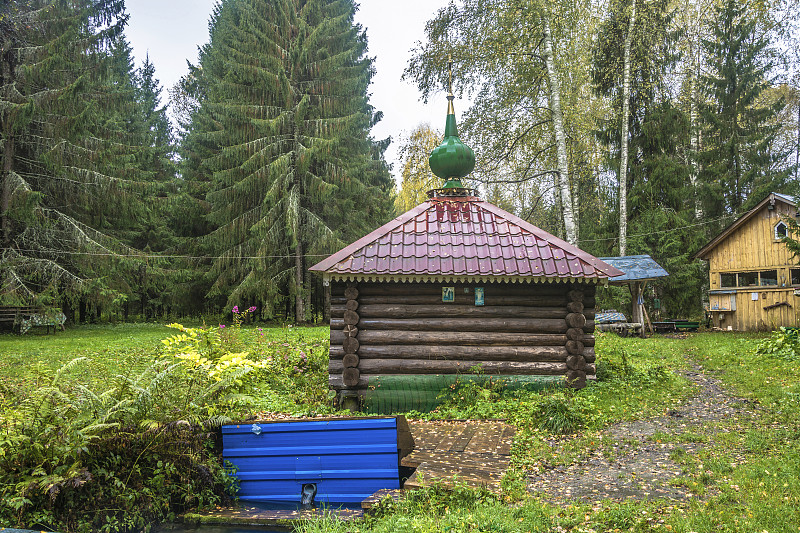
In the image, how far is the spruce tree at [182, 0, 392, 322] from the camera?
2536cm

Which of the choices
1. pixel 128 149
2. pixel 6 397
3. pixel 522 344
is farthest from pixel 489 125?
pixel 128 149

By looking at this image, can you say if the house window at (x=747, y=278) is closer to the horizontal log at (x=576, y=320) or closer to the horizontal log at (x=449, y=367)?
the horizontal log at (x=576, y=320)

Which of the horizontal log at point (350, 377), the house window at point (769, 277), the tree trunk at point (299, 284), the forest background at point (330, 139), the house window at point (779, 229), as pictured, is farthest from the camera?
the tree trunk at point (299, 284)

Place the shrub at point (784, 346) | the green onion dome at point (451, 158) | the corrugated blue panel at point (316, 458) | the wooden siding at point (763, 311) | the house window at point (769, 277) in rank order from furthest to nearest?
the house window at point (769, 277) < the wooden siding at point (763, 311) < the shrub at point (784, 346) < the green onion dome at point (451, 158) < the corrugated blue panel at point (316, 458)

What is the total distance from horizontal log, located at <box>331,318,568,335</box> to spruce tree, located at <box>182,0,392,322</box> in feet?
51.1

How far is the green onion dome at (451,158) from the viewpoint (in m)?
11.5

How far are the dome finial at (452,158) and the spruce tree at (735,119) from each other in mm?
20367

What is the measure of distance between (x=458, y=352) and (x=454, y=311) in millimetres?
771

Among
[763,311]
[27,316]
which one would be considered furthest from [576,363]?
[27,316]

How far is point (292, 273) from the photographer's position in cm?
2569

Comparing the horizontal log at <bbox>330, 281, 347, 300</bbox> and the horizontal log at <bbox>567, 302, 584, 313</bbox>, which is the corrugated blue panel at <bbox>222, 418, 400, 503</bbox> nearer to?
the horizontal log at <bbox>330, 281, 347, 300</bbox>

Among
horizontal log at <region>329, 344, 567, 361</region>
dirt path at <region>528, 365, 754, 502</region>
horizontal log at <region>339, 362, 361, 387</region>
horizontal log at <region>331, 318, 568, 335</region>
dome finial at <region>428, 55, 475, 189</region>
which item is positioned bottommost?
dirt path at <region>528, 365, 754, 502</region>

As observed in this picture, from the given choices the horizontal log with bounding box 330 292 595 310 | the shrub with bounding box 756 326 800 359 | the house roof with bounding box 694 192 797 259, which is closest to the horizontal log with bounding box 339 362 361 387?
the horizontal log with bounding box 330 292 595 310

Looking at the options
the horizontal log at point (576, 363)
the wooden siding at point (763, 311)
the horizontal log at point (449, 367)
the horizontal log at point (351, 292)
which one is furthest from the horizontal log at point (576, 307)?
the wooden siding at point (763, 311)
